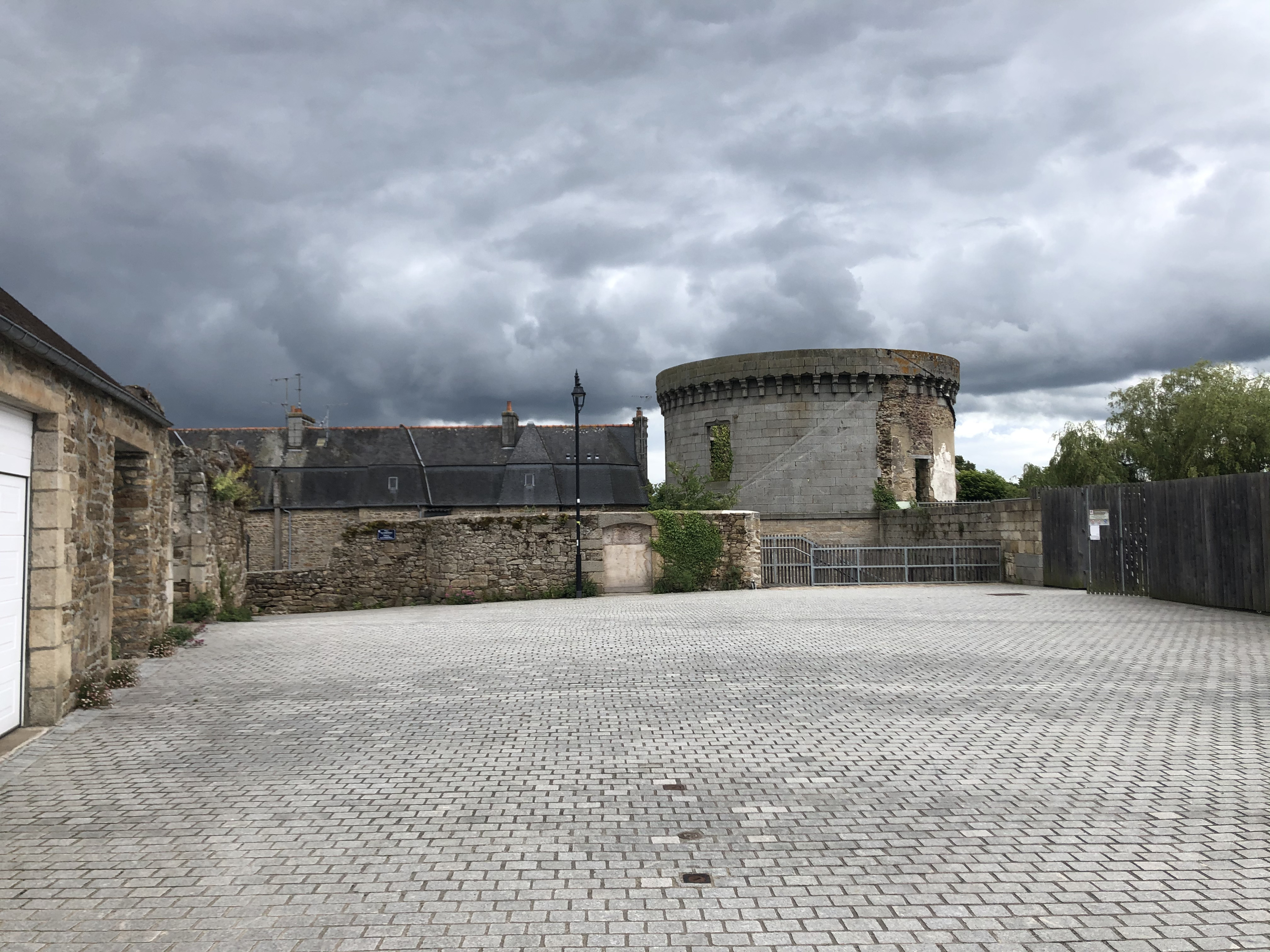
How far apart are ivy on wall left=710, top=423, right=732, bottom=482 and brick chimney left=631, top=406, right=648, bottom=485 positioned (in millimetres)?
11302

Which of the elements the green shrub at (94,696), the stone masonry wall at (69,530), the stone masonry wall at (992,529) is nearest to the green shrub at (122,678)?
the stone masonry wall at (69,530)

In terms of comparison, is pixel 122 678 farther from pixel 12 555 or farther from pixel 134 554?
pixel 134 554

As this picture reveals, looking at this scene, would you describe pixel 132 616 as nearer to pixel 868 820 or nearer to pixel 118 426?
pixel 118 426

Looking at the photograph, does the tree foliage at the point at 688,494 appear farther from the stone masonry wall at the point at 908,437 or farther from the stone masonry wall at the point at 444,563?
the stone masonry wall at the point at 444,563

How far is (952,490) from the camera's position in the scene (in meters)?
34.2

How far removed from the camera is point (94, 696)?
8234 mm

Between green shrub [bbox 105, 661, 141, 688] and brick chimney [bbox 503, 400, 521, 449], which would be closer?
green shrub [bbox 105, 661, 141, 688]

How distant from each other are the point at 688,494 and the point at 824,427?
5470 mm

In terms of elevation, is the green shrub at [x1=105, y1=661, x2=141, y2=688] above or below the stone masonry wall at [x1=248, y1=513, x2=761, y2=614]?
below

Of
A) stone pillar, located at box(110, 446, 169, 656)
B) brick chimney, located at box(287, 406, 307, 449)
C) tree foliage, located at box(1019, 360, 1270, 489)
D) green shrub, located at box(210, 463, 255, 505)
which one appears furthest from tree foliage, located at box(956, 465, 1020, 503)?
stone pillar, located at box(110, 446, 169, 656)

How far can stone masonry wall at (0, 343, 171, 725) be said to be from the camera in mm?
7480

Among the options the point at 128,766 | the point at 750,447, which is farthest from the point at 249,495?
the point at 750,447

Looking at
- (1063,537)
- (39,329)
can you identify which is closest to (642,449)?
(1063,537)

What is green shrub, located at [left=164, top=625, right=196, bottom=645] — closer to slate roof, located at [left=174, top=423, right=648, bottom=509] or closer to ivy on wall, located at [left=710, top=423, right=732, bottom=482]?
ivy on wall, located at [left=710, top=423, right=732, bottom=482]
